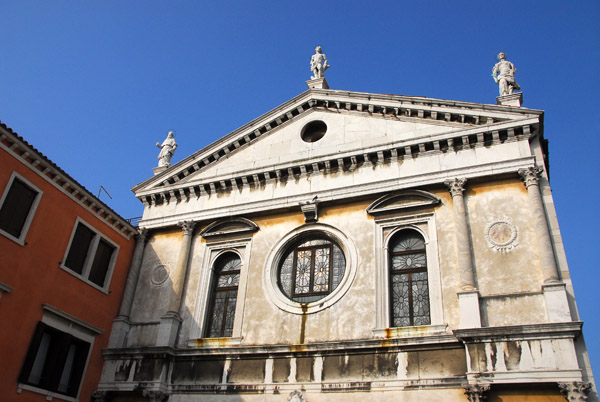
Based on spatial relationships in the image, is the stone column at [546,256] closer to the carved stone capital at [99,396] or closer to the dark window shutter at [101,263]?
the carved stone capital at [99,396]

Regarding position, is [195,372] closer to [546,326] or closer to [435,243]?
[435,243]

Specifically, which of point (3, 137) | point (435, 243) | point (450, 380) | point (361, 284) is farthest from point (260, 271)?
point (3, 137)

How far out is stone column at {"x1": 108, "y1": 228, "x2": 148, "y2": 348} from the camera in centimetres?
1571

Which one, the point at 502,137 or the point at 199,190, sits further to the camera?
the point at 199,190

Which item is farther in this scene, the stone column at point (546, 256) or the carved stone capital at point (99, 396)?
the carved stone capital at point (99, 396)

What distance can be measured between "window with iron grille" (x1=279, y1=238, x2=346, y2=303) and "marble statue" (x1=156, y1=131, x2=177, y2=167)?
6.47 metres

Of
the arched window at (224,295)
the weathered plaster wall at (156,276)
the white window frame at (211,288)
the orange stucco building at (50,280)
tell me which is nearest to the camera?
the orange stucco building at (50,280)

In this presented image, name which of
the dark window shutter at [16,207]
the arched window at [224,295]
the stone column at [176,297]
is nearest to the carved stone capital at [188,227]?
the stone column at [176,297]

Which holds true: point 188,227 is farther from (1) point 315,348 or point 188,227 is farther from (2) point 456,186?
(2) point 456,186

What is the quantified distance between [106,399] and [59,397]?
1370 mm

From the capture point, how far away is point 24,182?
546 inches

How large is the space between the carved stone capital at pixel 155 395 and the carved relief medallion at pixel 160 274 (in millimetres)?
3435

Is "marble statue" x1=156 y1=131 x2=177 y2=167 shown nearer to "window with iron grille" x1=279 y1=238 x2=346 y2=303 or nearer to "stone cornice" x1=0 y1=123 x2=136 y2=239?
"stone cornice" x1=0 y1=123 x2=136 y2=239

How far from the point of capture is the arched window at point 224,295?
1545 cm
